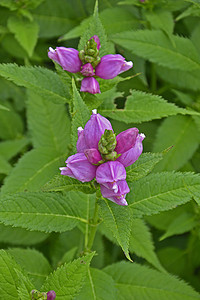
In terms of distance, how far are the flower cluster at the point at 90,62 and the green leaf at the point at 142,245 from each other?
0.94 m

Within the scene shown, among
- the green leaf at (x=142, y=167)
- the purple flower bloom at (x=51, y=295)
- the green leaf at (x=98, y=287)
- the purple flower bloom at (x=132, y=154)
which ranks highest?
the purple flower bloom at (x=132, y=154)

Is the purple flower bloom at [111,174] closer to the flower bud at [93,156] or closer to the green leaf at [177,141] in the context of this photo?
the flower bud at [93,156]

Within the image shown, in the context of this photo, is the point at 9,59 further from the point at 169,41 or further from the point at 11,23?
the point at 169,41

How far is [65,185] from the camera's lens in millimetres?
1793

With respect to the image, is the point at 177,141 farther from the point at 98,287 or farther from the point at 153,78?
the point at 98,287

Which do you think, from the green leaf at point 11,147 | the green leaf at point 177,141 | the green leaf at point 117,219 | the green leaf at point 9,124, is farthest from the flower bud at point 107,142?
the green leaf at point 9,124

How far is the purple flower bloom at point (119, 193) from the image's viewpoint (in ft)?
5.47

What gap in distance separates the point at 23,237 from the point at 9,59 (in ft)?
5.74

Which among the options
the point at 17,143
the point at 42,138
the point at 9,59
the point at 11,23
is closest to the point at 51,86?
the point at 42,138

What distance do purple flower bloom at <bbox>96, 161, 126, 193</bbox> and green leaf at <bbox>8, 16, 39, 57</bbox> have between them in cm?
169

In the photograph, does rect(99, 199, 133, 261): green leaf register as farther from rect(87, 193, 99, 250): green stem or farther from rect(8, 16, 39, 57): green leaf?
rect(8, 16, 39, 57): green leaf

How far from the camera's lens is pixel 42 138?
3.00 m

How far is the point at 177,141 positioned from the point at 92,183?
1289 mm

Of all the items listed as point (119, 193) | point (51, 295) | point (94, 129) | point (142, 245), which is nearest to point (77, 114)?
point (94, 129)
